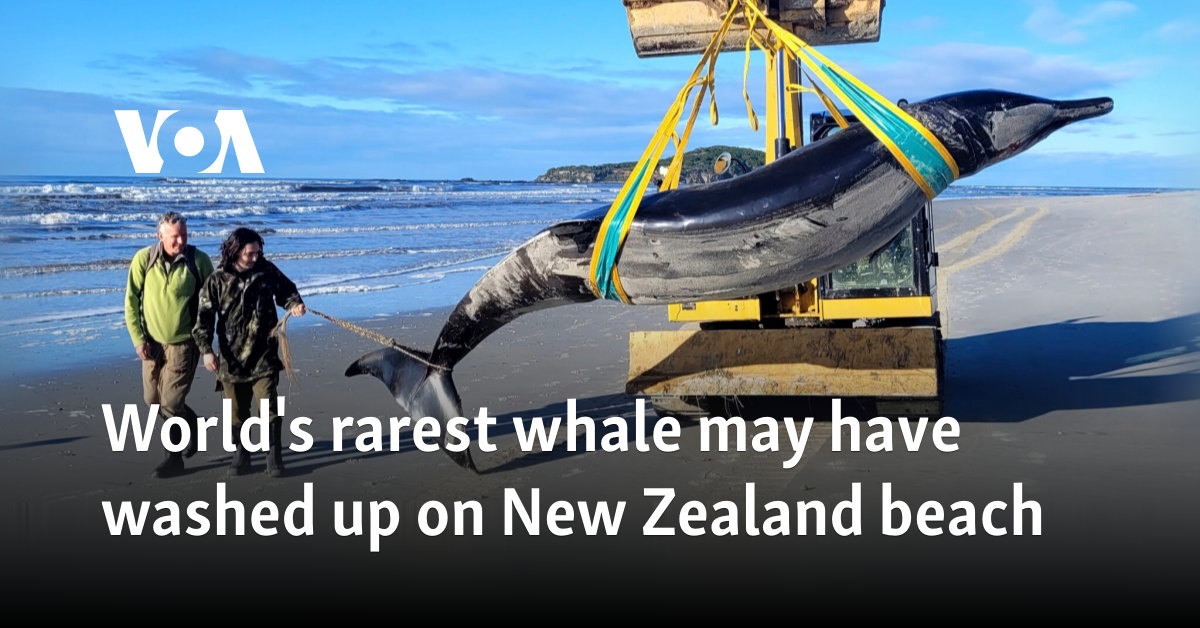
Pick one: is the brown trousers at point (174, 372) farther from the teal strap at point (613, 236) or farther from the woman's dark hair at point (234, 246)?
the teal strap at point (613, 236)

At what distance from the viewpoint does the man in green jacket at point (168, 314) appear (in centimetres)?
762

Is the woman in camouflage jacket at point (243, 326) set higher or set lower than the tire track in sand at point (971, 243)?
lower

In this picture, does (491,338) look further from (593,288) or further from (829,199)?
(829,199)

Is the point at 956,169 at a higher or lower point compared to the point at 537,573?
higher

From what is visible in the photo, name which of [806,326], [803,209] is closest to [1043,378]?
→ [806,326]

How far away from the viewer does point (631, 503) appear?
664 cm

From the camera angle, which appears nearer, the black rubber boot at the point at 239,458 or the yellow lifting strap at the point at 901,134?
the yellow lifting strap at the point at 901,134

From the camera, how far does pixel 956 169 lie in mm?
5605

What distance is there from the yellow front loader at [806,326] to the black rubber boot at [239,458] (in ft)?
8.70

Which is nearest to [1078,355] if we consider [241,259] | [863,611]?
[863,611]

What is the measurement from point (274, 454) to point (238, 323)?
2.84 ft

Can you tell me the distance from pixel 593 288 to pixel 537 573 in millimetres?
1505

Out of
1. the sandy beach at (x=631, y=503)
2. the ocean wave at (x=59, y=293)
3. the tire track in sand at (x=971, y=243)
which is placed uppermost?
the tire track in sand at (x=971, y=243)

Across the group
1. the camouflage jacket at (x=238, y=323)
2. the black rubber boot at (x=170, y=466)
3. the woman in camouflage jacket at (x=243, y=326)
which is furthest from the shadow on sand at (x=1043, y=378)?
the black rubber boot at (x=170, y=466)
